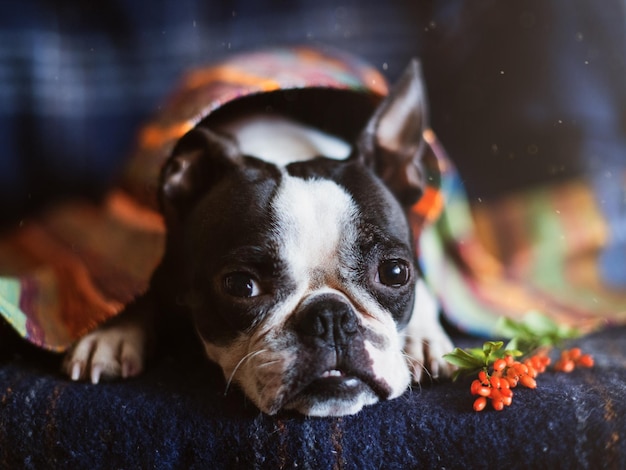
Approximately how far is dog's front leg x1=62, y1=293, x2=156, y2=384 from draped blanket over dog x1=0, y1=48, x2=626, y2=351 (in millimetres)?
37

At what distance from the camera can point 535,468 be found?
1.11 meters

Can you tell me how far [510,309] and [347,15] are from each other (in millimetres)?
1391

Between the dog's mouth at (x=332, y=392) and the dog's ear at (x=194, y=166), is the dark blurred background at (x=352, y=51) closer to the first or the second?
the dog's ear at (x=194, y=166)

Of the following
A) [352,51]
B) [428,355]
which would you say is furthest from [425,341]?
[352,51]

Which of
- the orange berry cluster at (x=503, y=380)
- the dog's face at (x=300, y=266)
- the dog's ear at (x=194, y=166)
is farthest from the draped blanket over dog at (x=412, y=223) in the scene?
the orange berry cluster at (x=503, y=380)

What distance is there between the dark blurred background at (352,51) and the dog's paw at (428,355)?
909 mm

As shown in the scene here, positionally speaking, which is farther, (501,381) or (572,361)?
(572,361)

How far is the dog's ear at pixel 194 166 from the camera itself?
5.07ft

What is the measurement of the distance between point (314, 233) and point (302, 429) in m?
0.38

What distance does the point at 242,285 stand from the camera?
4.40 feet

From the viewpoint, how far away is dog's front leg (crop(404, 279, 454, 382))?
1.40 m

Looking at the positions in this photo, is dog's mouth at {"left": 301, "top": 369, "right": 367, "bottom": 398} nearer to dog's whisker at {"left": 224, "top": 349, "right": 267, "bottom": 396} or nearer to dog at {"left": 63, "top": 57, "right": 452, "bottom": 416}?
dog at {"left": 63, "top": 57, "right": 452, "bottom": 416}

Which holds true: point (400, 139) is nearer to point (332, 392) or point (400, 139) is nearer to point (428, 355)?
point (428, 355)

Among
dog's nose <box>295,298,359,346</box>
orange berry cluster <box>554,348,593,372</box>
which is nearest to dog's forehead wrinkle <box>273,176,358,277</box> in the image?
dog's nose <box>295,298,359,346</box>
